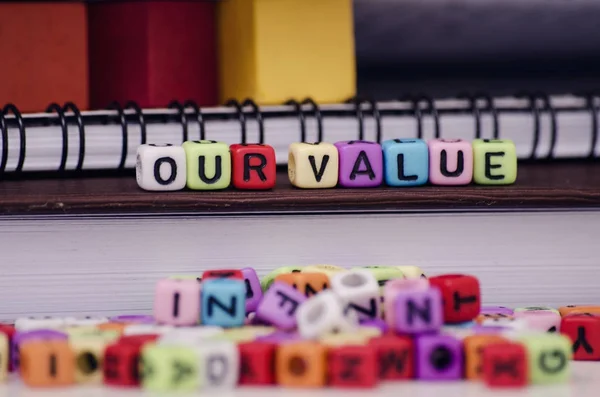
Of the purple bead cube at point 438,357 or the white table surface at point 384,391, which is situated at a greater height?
the purple bead cube at point 438,357

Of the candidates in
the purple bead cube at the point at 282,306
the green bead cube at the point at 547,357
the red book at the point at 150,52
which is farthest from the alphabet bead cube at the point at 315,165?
the red book at the point at 150,52

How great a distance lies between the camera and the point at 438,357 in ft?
2.26

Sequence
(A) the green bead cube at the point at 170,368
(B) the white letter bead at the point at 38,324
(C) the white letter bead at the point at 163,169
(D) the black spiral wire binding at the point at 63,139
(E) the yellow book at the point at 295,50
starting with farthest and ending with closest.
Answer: (E) the yellow book at the point at 295,50 < (D) the black spiral wire binding at the point at 63,139 < (C) the white letter bead at the point at 163,169 < (B) the white letter bead at the point at 38,324 < (A) the green bead cube at the point at 170,368

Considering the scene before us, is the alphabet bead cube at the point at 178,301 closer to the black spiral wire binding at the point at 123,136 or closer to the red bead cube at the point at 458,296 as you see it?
the red bead cube at the point at 458,296

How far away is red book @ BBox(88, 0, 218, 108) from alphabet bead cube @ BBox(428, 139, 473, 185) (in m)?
0.52

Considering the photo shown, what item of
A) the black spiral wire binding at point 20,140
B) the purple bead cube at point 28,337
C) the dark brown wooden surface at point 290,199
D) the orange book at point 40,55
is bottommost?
the purple bead cube at point 28,337

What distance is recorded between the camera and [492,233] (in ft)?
3.00

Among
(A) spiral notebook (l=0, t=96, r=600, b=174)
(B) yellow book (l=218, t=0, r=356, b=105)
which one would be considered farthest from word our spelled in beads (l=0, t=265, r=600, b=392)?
(B) yellow book (l=218, t=0, r=356, b=105)

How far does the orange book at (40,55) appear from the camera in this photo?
1263 millimetres

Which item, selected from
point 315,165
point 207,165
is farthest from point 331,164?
point 207,165

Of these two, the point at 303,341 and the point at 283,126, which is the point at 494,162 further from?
the point at 303,341

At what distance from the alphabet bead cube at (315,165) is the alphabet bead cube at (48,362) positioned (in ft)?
1.11

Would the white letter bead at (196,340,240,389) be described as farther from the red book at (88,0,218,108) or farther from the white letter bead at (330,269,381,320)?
the red book at (88,0,218,108)

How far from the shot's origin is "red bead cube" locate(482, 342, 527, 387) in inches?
26.2
